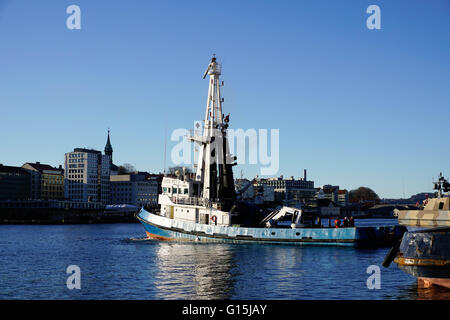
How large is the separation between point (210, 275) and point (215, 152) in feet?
87.9

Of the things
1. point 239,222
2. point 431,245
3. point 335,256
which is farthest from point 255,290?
point 239,222

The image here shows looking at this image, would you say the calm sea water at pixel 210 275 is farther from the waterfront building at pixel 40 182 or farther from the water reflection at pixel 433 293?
the waterfront building at pixel 40 182

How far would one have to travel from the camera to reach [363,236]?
1763 inches

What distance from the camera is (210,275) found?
29688mm

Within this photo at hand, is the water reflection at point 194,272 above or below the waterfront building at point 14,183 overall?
below

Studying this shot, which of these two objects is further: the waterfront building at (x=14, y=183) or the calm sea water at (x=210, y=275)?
the waterfront building at (x=14, y=183)

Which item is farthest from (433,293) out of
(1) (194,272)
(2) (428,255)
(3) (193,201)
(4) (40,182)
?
(4) (40,182)

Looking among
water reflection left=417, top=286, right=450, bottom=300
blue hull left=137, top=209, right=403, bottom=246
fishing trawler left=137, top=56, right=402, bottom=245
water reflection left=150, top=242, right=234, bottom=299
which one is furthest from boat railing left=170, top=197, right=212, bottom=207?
water reflection left=417, top=286, right=450, bottom=300

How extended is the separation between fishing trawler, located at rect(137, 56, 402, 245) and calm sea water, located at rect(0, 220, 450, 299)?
3.35 meters

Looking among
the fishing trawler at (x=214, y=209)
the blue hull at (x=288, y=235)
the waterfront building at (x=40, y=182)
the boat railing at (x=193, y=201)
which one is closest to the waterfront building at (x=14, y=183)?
the waterfront building at (x=40, y=182)

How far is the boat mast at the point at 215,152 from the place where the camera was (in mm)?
53938

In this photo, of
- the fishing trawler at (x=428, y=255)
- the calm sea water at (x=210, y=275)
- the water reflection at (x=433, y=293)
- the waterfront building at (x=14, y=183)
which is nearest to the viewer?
the water reflection at (x=433, y=293)

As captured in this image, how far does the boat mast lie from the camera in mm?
53938
